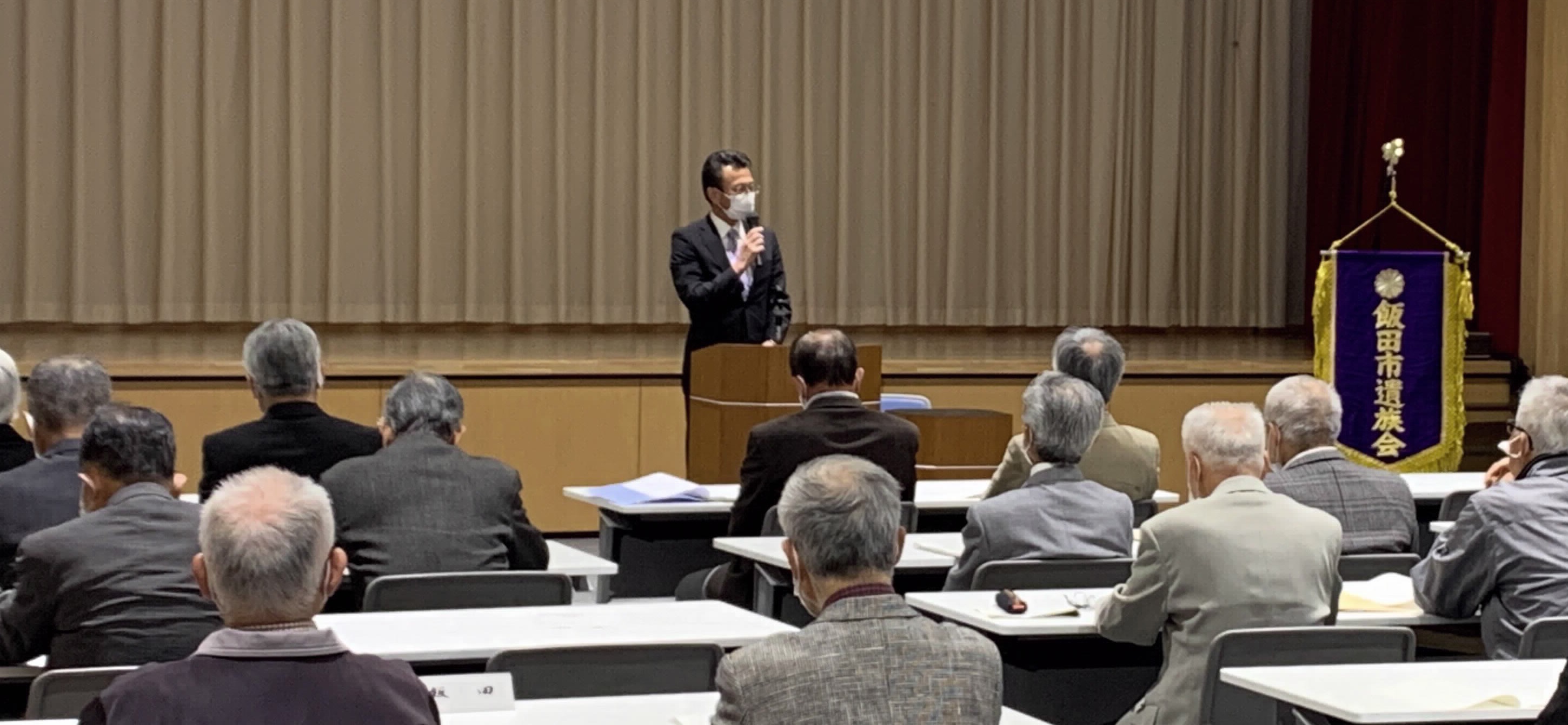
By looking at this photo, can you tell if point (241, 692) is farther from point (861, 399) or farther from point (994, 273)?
point (994, 273)

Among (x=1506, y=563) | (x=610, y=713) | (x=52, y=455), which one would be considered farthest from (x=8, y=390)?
(x=1506, y=563)

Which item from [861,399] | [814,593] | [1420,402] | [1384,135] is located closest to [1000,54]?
[1384,135]

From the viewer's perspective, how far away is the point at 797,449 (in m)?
5.66

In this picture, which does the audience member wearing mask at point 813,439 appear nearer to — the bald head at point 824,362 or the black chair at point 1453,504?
the bald head at point 824,362

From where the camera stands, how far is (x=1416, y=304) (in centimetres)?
1002

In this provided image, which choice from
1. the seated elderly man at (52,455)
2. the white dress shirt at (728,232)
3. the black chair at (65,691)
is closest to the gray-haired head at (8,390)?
the seated elderly man at (52,455)

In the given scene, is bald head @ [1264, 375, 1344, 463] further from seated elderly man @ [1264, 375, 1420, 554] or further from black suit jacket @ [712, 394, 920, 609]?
black suit jacket @ [712, 394, 920, 609]

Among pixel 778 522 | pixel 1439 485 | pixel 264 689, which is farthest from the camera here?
pixel 1439 485

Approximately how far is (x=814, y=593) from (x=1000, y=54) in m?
9.20

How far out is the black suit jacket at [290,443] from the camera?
16.1 ft

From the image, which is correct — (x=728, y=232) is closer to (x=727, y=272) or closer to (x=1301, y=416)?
(x=727, y=272)

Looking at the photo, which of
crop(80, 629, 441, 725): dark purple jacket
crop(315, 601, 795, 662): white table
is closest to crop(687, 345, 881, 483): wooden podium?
crop(315, 601, 795, 662): white table

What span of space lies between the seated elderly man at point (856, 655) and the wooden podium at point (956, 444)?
5.47 metres

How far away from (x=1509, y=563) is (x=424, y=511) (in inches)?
93.9
